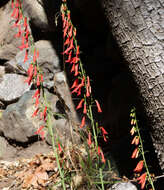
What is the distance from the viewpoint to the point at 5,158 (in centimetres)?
345

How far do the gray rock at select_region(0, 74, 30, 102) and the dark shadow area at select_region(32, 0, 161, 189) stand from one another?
774 mm

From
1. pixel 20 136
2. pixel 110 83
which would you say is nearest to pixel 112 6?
pixel 110 83

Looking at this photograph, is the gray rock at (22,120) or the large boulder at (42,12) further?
the large boulder at (42,12)

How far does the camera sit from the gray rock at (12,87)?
3985 mm

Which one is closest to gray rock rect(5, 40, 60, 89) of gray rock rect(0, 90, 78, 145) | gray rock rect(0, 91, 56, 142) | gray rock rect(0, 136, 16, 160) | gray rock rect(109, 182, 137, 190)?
gray rock rect(0, 90, 78, 145)

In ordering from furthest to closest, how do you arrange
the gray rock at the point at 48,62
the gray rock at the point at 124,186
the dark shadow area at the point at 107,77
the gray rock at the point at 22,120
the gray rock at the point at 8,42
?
the gray rock at the point at 8,42 < the gray rock at the point at 48,62 < the gray rock at the point at 22,120 < the dark shadow area at the point at 107,77 < the gray rock at the point at 124,186

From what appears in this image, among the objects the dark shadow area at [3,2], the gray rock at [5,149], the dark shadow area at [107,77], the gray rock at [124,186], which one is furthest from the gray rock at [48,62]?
the gray rock at [124,186]

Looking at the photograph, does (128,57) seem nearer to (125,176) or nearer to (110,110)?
(125,176)

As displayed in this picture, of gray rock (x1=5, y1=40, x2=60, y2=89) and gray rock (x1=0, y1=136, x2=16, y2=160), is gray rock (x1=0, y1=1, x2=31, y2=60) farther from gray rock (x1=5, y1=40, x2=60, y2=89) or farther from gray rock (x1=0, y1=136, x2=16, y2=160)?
gray rock (x1=0, y1=136, x2=16, y2=160)

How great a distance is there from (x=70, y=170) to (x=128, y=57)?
942 mm

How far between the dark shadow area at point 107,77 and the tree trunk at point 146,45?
2.37ft

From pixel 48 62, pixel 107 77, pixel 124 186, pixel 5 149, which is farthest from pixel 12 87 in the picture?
pixel 124 186

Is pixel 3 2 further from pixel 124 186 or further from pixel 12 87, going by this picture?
pixel 124 186

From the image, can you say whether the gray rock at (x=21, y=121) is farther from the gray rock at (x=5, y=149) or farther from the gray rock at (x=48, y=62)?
the gray rock at (x=48, y=62)
